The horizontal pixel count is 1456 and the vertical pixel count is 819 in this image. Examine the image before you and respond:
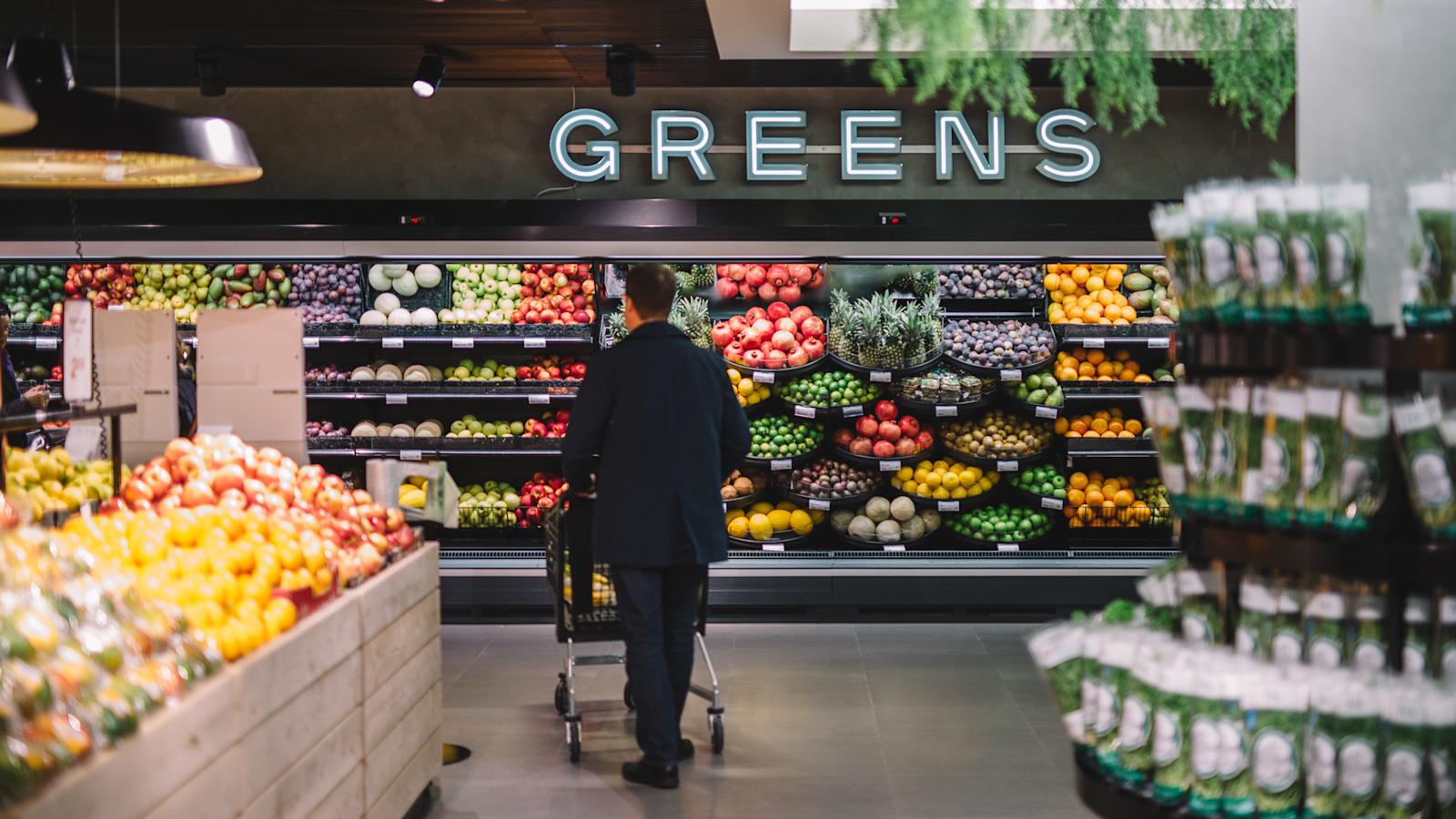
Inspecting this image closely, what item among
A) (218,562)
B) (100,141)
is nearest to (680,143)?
(100,141)

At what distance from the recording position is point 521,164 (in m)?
8.48

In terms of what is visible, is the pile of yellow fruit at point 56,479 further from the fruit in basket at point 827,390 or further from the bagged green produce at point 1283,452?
the fruit in basket at point 827,390

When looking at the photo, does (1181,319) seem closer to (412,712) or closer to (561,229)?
(412,712)

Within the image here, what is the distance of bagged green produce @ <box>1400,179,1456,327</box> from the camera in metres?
2.10

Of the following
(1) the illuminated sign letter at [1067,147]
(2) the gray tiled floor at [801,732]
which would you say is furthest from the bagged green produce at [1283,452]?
(1) the illuminated sign letter at [1067,147]

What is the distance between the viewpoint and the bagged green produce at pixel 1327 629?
216 centimetres

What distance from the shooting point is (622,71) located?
281 inches

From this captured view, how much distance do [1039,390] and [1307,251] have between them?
17.7 feet

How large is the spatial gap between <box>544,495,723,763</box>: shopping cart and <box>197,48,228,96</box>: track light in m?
3.85

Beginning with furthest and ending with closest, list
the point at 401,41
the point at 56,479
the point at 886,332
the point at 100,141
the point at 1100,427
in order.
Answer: the point at 1100,427, the point at 886,332, the point at 401,41, the point at 56,479, the point at 100,141

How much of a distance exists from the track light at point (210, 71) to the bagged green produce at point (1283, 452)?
6.58m

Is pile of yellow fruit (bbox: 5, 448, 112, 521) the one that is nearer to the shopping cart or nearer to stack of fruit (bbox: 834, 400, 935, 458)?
the shopping cart

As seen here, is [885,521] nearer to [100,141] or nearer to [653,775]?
[653,775]

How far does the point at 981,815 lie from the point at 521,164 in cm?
574
